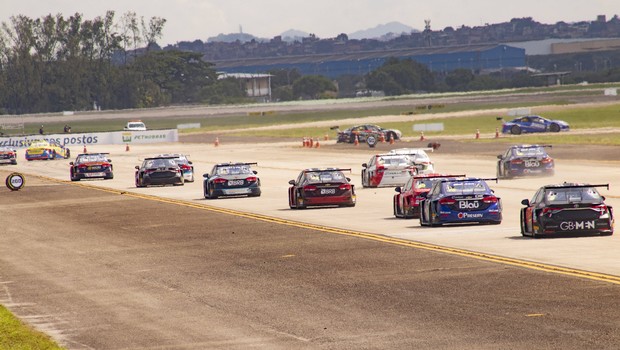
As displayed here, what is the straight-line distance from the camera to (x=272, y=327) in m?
19.6

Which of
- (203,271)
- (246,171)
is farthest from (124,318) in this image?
(246,171)

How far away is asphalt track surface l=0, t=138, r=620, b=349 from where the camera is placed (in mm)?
18609

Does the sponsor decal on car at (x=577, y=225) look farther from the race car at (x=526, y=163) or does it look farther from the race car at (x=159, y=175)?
the race car at (x=159, y=175)

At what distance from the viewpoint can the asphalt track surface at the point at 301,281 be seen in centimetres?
1861

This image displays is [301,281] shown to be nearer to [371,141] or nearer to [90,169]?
[90,169]

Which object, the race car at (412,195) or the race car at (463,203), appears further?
the race car at (412,195)

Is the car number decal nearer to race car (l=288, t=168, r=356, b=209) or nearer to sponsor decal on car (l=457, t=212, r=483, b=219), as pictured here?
race car (l=288, t=168, r=356, b=209)

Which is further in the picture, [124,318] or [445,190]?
[445,190]

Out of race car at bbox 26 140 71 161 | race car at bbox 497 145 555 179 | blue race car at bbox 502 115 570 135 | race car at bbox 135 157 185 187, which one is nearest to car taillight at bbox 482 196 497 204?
race car at bbox 497 145 555 179

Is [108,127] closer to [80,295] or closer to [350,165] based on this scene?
[350,165]

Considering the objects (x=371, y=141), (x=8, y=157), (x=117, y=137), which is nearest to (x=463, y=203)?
(x=371, y=141)

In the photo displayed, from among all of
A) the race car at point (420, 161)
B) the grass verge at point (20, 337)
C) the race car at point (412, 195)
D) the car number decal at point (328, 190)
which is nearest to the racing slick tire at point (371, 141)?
the race car at point (420, 161)

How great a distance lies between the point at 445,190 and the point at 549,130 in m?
70.0

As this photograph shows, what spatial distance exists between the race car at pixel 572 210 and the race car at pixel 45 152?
73492 mm
